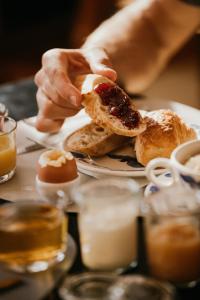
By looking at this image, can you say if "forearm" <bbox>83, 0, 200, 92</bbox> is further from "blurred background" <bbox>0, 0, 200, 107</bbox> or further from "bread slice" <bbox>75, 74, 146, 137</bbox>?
"blurred background" <bbox>0, 0, 200, 107</bbox>

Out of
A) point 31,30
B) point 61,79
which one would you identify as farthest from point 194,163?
point 31,30

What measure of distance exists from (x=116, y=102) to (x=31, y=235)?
587 millimetres

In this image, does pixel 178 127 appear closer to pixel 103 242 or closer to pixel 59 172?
pixel 59 172

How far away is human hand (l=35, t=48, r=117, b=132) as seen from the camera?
166 cm

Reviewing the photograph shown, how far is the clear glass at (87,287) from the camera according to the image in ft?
3.25

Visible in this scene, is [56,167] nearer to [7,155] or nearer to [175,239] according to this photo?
[7,155]

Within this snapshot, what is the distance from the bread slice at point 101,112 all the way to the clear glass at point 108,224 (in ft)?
1.50

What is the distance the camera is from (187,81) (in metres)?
4.06

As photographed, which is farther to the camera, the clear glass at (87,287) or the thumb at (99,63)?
the thumb at (99,63)

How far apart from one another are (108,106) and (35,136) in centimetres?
24

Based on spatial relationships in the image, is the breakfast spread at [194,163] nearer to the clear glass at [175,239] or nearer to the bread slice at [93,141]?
the clear glass at [175,239]

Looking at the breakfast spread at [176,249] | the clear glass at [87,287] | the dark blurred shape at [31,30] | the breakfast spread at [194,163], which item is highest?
the breakfast spread at [194,163]

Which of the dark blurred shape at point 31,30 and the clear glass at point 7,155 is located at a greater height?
the clear glass at point 7,155

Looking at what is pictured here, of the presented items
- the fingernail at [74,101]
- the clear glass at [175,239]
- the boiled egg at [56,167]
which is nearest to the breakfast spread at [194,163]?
the clear glass at [175,239]
